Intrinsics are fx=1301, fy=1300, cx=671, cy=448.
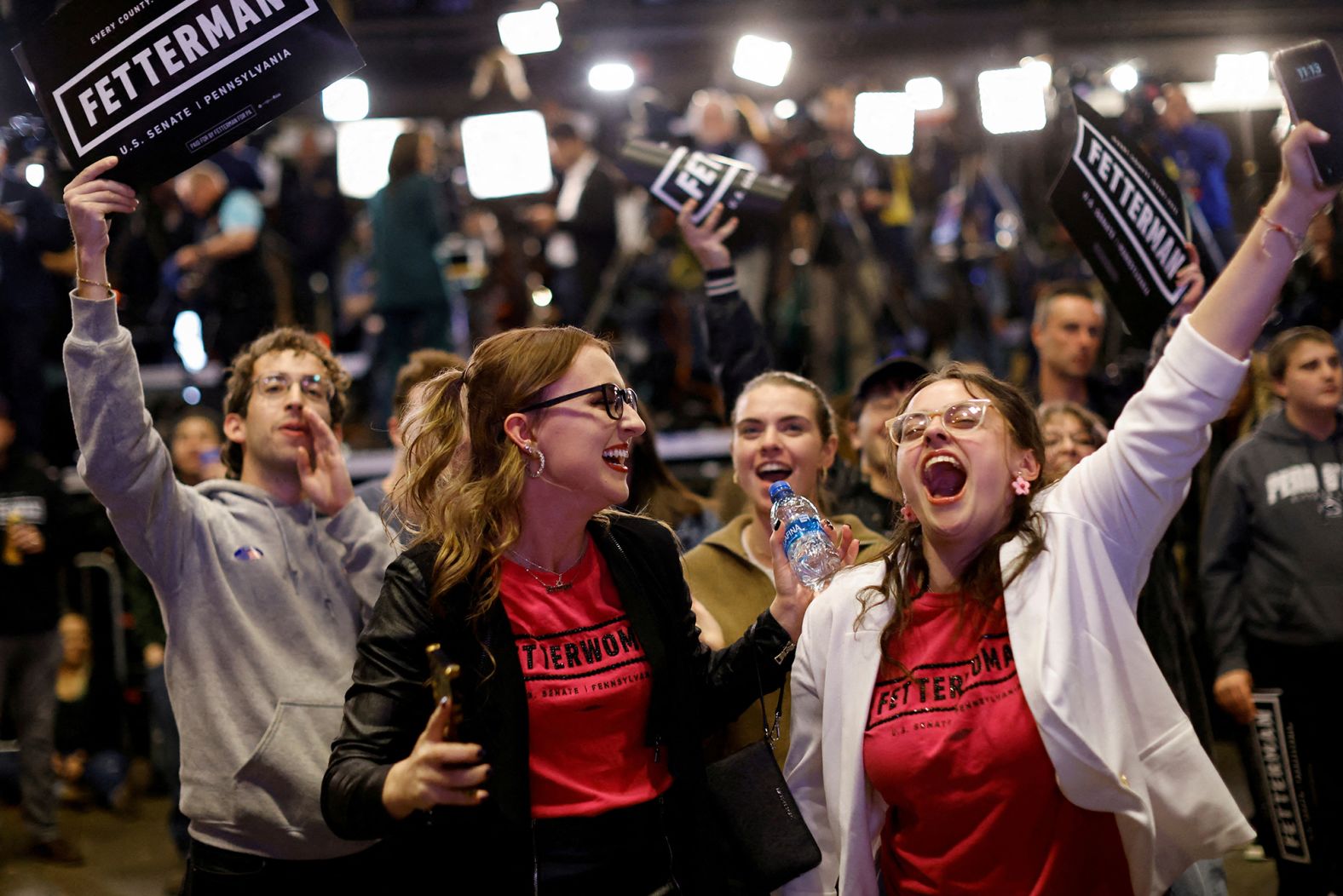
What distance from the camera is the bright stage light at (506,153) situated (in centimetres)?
846

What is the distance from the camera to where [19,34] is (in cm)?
827

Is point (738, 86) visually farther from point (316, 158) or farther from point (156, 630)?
point (156, 630)

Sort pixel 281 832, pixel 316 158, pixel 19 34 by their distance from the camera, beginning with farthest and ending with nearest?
pixel 316 158, pixel 19 34, pixel 281 832

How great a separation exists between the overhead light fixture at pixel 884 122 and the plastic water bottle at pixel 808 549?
18.0 feet

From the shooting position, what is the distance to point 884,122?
799 cm

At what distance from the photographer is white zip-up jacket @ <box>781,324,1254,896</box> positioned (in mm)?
2033

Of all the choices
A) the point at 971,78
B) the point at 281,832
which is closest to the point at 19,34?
the point at 281,832

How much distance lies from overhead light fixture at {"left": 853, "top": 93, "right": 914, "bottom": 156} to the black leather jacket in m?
5.94

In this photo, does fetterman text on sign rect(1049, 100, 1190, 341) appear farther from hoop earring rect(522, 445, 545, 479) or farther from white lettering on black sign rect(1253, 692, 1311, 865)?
white lettering on black sign rect(1253, 692, 1311, 865)

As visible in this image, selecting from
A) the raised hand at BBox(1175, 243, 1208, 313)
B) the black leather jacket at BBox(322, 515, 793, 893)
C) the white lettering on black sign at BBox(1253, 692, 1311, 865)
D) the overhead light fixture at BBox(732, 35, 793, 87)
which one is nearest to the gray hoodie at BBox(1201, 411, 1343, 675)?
the white lettering on black sign at BBox(1253, 692, 1311, 865)

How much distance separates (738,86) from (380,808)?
12.8 m

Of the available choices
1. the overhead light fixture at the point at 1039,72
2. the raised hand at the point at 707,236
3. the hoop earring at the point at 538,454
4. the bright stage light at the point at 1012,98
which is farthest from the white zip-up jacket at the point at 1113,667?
the overhead light fixture at the point at 1039,72

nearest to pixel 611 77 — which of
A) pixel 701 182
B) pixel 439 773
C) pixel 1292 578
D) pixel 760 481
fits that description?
pixel 701 182

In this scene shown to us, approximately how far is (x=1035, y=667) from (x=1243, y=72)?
11.4 meters
